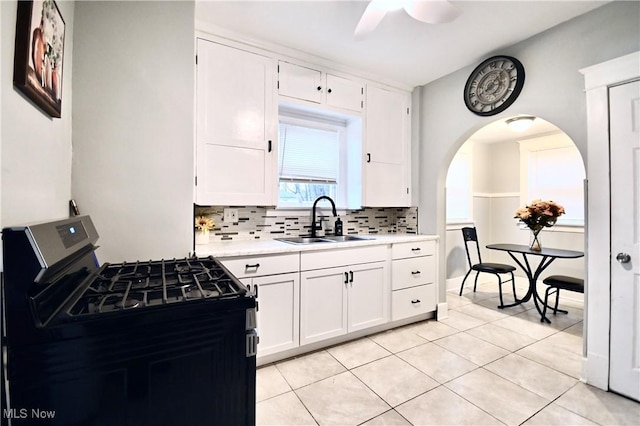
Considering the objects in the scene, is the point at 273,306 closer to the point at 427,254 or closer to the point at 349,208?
the point at 349,208

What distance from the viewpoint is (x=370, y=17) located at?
1.76 metres

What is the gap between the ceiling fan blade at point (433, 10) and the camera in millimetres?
1604

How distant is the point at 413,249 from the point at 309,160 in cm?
141

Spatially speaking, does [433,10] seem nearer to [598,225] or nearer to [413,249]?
[598,225]

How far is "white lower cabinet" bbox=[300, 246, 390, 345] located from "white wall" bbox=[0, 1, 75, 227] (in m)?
1.50

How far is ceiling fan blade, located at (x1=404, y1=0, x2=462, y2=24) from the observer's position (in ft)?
5.26

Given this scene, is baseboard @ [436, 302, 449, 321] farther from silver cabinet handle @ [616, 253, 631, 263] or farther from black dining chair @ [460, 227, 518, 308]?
silver cabinet handle @ [616, 253, 631, 263]

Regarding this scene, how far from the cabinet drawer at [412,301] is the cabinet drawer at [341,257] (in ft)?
1.46

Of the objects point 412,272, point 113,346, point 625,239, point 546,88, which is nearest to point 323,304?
point 412,272

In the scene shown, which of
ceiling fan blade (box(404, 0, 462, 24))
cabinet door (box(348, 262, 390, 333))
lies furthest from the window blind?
ceiling fan blade (box(404, 0, 462, 24))

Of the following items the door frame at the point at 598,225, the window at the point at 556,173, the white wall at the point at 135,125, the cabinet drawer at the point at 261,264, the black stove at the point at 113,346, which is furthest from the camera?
the window at the point at 556,173

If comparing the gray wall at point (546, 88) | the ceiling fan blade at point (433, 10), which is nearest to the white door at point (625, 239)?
the gray wall at point (546, 88)

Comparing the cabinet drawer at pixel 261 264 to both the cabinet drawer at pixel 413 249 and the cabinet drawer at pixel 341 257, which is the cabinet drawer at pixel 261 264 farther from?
the cabinet drawer at pixel 413 249

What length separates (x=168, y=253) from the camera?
169cm
